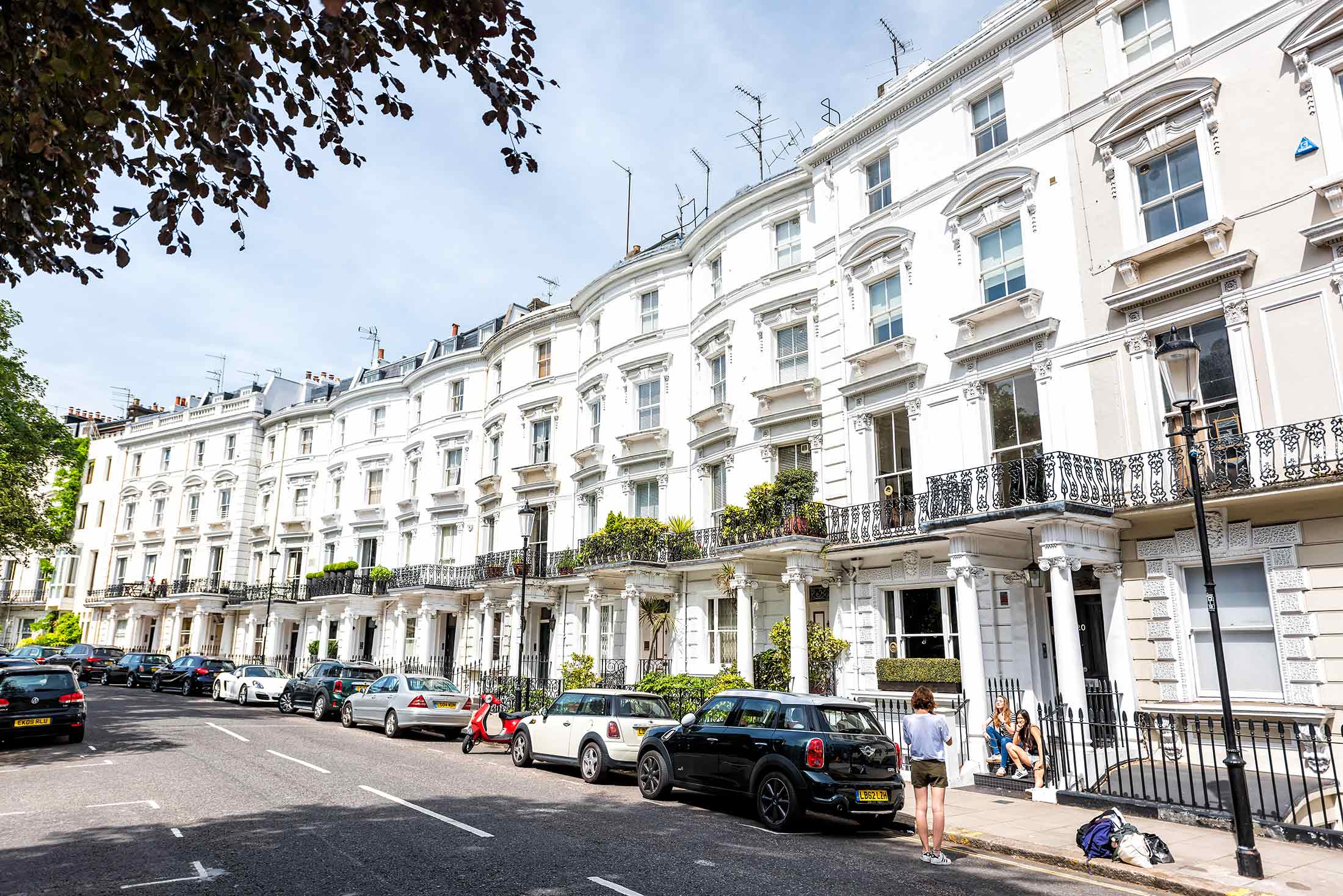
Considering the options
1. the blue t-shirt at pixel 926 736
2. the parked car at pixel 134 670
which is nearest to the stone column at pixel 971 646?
the blue t-shirt at pixel 926 736

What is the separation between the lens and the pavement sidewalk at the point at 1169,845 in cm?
838

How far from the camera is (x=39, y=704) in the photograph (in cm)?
1680

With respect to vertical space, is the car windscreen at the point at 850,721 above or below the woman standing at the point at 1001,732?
above

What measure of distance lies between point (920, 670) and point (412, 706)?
39.2ft

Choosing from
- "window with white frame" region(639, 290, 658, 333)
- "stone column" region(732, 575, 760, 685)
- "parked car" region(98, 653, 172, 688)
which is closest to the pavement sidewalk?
"stone column" region(732, 575, 760, 685)

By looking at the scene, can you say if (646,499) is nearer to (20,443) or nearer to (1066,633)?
(1066,633)

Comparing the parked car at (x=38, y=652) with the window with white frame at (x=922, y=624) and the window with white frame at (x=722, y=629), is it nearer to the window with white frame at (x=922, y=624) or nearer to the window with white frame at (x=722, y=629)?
the window with white frame at (x=722, y=629)

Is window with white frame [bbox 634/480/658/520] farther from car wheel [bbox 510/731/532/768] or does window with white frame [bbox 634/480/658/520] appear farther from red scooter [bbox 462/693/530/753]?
car wheel [bbox 510/731/532/768]

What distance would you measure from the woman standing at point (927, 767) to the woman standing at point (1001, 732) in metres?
4.02

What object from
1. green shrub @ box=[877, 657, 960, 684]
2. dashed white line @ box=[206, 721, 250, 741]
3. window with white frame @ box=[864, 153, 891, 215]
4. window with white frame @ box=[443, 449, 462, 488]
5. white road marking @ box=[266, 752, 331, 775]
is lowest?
white road marking @ box=[266, 752, 331, 775]

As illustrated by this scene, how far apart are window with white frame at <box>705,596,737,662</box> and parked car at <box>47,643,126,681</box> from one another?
2995 cm

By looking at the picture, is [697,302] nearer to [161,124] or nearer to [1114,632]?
[1114,632]

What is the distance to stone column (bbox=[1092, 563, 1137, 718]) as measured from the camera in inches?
569

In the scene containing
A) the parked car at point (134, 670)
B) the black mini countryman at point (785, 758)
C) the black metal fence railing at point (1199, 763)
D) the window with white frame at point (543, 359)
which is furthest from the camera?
the parked car at point (134, 670)
